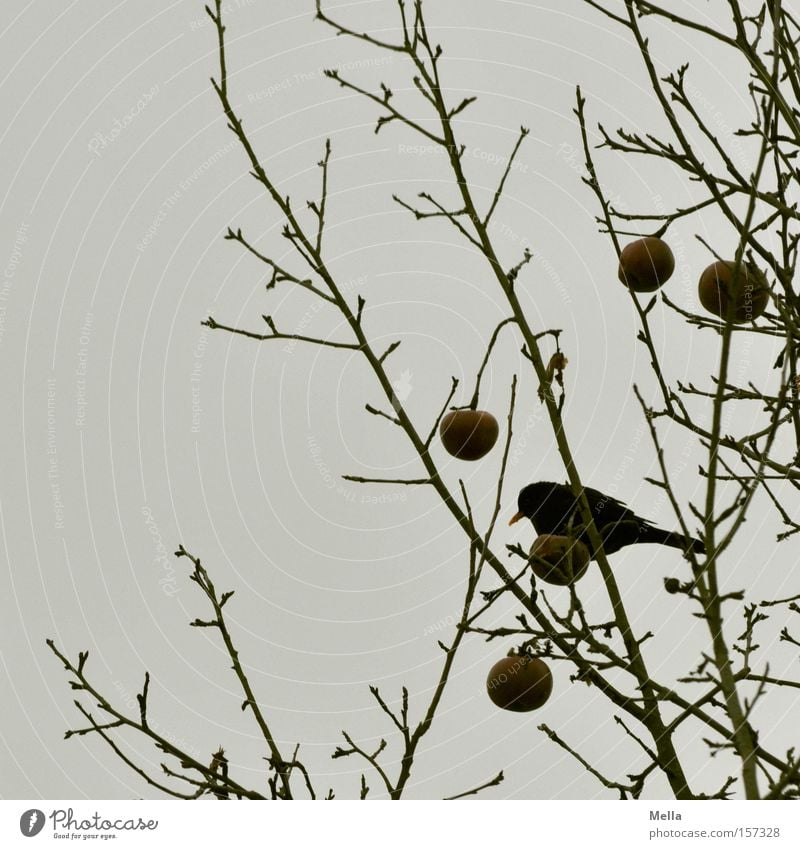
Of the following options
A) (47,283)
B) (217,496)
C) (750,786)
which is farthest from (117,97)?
(750,786)

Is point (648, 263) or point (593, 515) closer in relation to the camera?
point (648, 263)

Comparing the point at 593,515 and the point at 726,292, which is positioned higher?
the point at 726,292

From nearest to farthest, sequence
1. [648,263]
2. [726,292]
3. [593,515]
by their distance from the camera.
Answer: [726,292]
[648,263]
[593,515]

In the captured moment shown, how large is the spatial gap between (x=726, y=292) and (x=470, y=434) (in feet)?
3.48

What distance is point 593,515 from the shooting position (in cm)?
382

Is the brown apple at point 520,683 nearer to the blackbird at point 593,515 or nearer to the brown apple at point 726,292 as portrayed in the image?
the blackbird at point 593,515

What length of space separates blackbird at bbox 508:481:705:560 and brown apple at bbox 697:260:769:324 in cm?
84

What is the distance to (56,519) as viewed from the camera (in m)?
4.11

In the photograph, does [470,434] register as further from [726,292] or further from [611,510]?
[726,292]

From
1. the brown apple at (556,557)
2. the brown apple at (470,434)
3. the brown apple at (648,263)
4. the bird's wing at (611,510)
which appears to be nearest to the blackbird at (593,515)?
the bird's wing at (611,510)

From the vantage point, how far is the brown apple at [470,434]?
3543 millimetres

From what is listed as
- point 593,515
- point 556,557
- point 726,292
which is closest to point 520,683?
point 556,557

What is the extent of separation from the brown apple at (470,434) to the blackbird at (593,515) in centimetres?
43

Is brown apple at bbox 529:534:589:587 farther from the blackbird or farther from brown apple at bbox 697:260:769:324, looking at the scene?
brown apple at bbox 697:260:769:324
